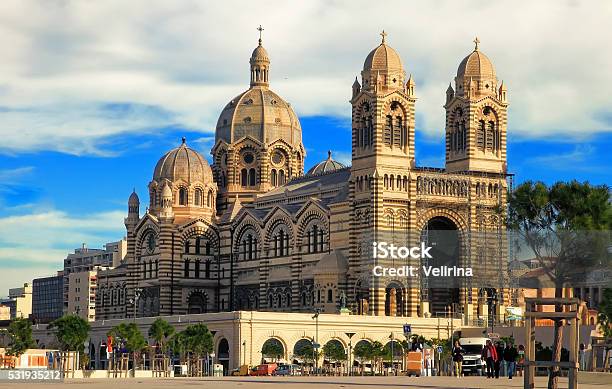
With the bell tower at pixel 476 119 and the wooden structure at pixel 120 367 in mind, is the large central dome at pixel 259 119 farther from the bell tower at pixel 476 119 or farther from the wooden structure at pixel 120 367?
the wooden structure at pixel 120 367

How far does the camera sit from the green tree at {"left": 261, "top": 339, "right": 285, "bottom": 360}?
104188 mm

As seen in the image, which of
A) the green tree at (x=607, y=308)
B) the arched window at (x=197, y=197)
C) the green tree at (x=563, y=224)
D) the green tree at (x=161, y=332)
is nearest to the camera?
the green tree at (x=563, y=224)

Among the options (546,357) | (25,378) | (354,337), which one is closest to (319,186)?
(354,337)

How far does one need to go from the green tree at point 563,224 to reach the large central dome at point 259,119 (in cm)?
5834

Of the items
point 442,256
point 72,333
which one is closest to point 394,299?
point 442,256

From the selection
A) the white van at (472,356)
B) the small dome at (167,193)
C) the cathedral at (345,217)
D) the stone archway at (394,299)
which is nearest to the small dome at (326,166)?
the cathedral at (345,217)

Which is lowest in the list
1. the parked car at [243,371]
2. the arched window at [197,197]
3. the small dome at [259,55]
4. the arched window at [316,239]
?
the parked car at [243,371]

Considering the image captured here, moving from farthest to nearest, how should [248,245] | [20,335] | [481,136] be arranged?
[248,245] → [481,136] → [20,335]

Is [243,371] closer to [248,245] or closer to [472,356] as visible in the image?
[472,356]

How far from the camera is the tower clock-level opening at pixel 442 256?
116m

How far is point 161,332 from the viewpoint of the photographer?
365 feet

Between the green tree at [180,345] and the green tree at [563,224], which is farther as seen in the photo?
the green tree at [180,345]

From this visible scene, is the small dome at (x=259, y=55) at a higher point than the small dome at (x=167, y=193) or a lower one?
higher

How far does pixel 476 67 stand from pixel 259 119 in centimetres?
2992
